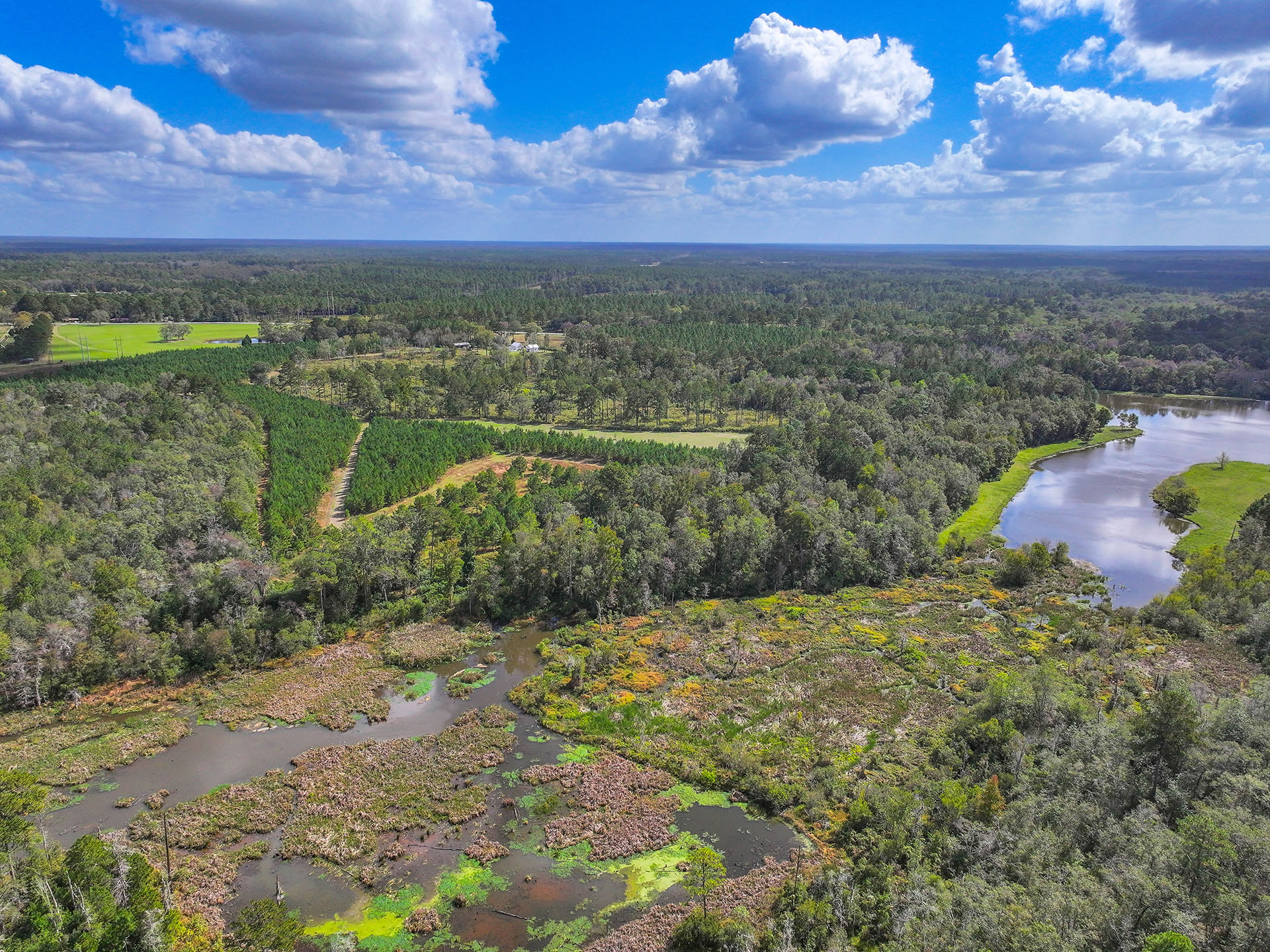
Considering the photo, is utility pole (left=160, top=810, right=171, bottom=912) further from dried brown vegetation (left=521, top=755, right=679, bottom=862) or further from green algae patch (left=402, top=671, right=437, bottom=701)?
dried brown vegetation (left=521, top=755, right=679, bottom=862)

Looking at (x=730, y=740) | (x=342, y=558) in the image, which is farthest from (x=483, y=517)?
(x=730, y=740)

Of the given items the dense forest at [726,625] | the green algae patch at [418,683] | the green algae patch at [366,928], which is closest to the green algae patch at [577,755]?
the dense forest at [726,625]

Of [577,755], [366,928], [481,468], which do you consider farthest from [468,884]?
[481,468]

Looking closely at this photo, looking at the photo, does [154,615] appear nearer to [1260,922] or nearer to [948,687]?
[948,687]

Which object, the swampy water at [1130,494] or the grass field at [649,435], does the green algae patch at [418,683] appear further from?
the grass field at [649,435]

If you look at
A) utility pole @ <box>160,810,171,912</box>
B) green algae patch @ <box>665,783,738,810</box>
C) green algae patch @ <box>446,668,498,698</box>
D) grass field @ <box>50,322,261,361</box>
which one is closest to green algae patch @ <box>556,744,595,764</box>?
green algae patch @ <box>665,783,738,810</box>

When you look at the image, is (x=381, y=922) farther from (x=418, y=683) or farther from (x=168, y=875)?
(x=418, y=683)
